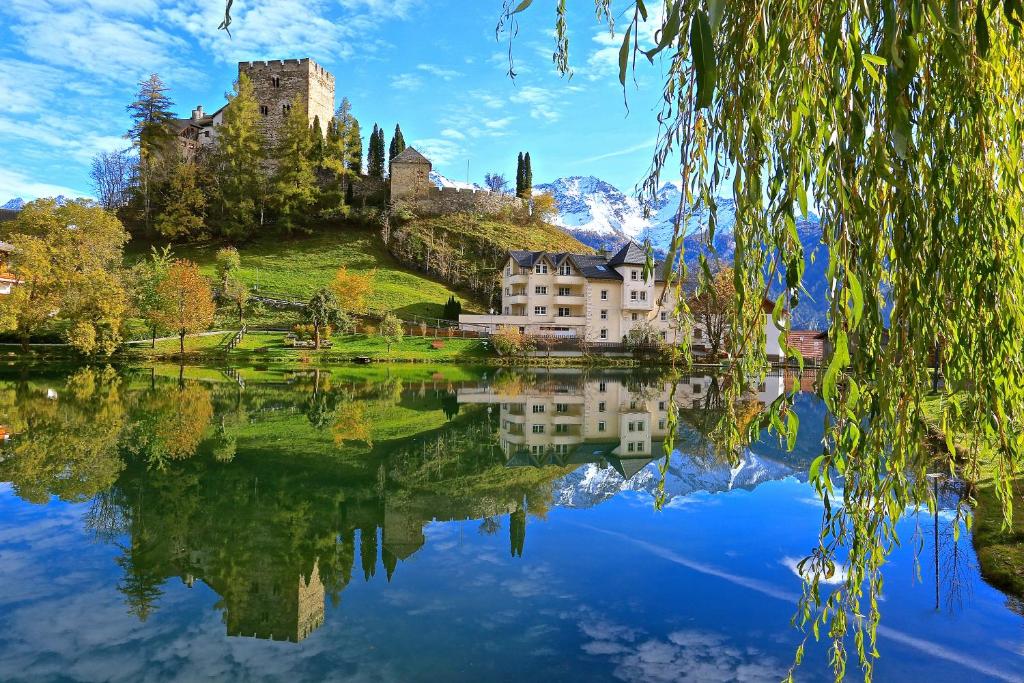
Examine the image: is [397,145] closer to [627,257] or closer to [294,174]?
[294,174]

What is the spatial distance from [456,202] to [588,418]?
63.5 m

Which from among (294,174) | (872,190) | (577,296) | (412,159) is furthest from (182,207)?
(872,190)

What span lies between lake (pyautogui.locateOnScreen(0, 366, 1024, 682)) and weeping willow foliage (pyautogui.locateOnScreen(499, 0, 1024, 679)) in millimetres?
949

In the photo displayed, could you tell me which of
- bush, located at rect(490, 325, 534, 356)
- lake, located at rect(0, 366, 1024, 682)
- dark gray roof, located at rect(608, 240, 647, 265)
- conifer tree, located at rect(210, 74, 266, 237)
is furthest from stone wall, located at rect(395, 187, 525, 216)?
lake, located at rect(0, 366, 1024, 682)

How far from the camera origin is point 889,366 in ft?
10.3

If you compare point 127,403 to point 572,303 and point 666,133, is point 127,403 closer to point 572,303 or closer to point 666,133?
point 666,133

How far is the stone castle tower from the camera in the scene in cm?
8312

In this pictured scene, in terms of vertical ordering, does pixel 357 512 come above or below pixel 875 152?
below

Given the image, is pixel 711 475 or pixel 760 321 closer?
pixel 760 321

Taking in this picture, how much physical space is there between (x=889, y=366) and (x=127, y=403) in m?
25.2

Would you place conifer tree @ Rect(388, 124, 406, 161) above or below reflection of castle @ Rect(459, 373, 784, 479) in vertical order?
above

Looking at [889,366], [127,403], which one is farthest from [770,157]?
[127,403]

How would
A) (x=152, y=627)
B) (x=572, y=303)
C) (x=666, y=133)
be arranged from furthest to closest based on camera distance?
(x=572, y=303), (x=152, y=627), (x=666, y=133)

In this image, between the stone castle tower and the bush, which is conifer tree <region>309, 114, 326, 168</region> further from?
the bush
